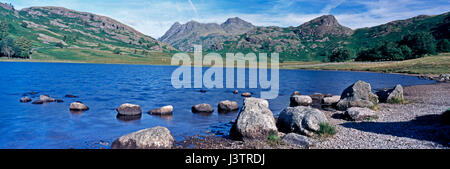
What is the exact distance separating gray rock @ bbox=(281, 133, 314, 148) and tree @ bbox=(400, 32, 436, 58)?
176 meters

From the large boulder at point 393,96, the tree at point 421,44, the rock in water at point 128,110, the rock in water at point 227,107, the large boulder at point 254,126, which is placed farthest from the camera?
the tree at point 421,44

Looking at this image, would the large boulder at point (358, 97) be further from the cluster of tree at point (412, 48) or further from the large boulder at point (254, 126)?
the cluster of tree at point (412, 48)

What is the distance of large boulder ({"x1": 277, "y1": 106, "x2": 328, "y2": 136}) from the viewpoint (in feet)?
67.0

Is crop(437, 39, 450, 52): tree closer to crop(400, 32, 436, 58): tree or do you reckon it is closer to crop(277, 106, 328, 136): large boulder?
crop(400, 32, 436, 58): tree

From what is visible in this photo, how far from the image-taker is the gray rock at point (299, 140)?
58.5ft

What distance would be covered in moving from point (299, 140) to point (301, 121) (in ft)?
9.71

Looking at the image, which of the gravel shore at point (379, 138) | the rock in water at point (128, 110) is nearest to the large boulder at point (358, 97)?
the gravel shore at point (379, 138)

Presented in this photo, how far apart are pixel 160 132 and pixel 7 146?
461 inches

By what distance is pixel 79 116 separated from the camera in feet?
98.0

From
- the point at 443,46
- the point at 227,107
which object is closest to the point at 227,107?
the point at 227,107

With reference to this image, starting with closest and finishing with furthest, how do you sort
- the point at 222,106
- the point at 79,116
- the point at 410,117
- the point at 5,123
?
the point at 410,117, the point at 5,123, the point at 79,116, the point at 222,106

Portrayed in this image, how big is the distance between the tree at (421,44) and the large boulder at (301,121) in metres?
172

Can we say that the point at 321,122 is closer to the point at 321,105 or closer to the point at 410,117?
the point at 410,117
